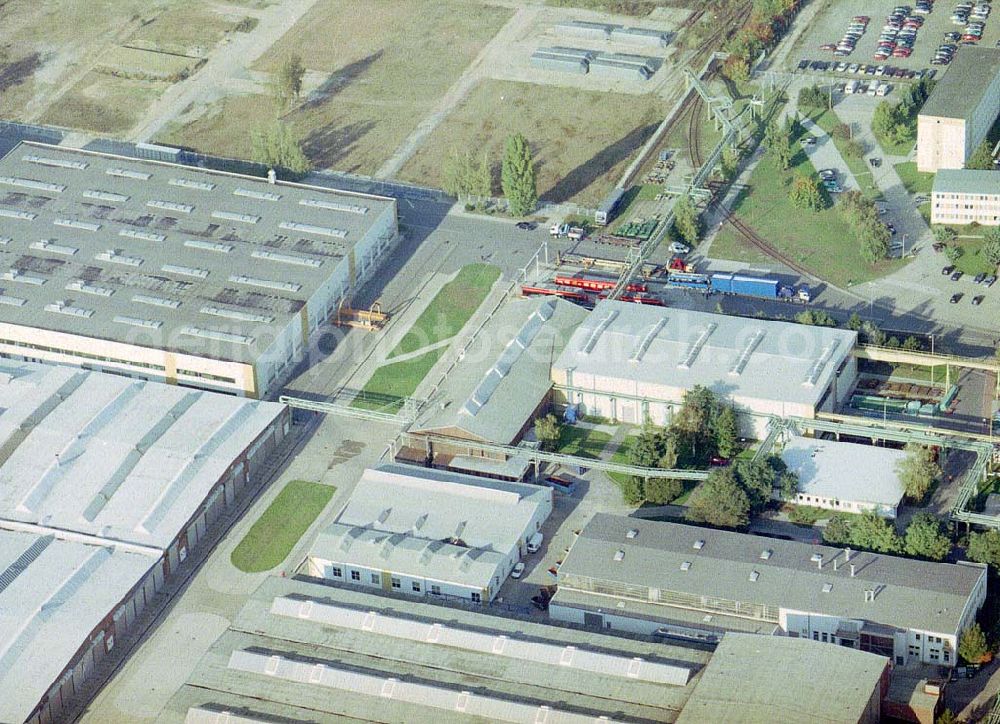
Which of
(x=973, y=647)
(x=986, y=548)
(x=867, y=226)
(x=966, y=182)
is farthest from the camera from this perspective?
(x=966, y=182)

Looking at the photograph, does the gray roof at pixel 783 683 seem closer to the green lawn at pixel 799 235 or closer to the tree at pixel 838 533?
the tree at pixel 838 533

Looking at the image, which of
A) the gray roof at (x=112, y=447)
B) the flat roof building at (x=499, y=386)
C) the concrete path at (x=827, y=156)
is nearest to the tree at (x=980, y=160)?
the concrete path at (x=827, y=156)

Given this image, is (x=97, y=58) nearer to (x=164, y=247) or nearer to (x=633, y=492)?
(x=164, y=247)

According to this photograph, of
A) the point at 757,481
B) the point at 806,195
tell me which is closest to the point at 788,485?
the point at 757,481

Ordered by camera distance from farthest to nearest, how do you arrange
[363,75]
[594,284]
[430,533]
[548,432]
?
[363,75]
[594,284]
[548,432]
[430,533]

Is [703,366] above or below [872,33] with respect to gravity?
below

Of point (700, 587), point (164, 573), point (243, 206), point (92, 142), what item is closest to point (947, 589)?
point (700, 587)

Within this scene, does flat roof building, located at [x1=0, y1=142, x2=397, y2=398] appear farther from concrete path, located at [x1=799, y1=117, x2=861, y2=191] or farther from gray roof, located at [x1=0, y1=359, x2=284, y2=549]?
concrete path, located at [x1=799, y1=117, x2=861, y2=191]

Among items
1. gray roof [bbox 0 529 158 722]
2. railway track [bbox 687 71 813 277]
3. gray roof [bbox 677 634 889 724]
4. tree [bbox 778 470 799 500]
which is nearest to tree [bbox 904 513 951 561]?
tree [bbox 778 470 799 500]
